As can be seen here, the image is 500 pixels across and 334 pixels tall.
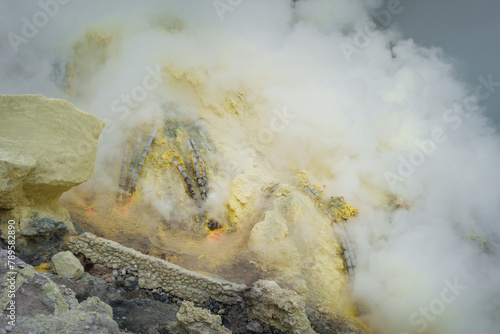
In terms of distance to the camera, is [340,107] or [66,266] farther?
[340,107]

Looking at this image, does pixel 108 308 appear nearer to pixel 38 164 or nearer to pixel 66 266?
pixel 66 266

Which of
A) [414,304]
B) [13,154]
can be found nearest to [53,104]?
[13,154]

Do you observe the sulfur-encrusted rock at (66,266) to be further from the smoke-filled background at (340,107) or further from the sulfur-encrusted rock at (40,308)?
the smoke-filled background at (340,107)

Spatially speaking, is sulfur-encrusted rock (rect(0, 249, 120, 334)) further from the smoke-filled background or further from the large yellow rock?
the smoke-filled background

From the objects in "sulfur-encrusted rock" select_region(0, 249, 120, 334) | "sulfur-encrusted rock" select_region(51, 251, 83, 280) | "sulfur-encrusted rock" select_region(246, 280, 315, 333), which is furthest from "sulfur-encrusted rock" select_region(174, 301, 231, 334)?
"sulfur-encrusted rock" select_region(51, 251, 83, 280)

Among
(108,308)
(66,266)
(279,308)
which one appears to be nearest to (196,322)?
(108,308)

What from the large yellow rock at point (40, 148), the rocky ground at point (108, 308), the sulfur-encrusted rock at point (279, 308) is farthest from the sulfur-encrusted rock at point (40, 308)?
the sulfur-encrusted rock at point (279, 308)

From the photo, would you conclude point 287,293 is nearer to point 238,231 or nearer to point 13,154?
point 238,231
